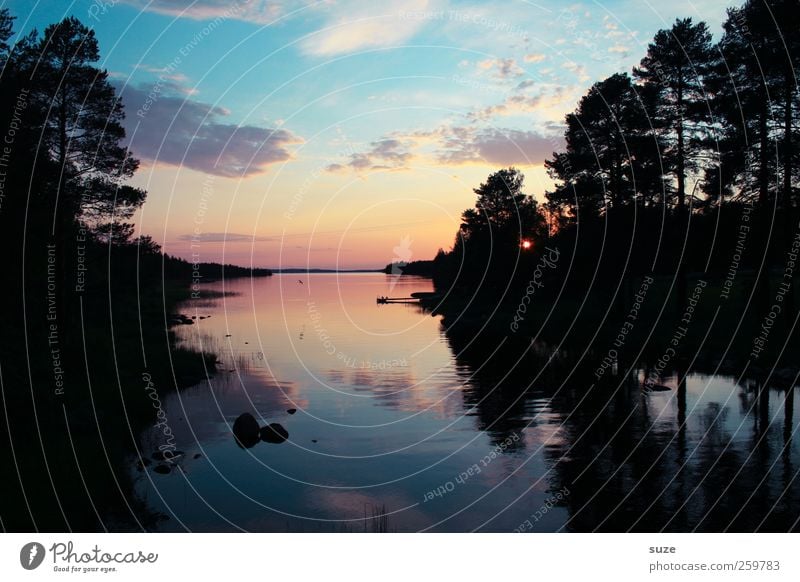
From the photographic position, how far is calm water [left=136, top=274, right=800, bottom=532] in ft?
49.1

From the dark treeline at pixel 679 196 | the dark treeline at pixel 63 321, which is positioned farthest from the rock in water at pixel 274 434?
the dark treeline at pixel 679 196

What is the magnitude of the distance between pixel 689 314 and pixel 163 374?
37.0m

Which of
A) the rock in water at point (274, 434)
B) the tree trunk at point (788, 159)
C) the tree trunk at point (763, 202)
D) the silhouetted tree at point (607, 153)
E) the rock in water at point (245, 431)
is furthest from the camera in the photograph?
the silhouetted tree at point (607, 153)

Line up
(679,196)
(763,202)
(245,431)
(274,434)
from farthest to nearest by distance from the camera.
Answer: (679,196) < (763,202) < (274,434) < (245,431)

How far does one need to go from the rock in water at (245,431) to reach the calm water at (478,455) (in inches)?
18.3

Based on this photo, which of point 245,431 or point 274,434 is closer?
point 245,431

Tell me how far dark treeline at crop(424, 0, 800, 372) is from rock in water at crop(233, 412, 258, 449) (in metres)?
25.1

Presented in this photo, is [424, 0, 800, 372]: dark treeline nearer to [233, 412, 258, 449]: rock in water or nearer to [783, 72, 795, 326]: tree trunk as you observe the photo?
[783, 72, 795, 326]: tree trunk

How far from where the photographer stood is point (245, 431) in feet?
72.9

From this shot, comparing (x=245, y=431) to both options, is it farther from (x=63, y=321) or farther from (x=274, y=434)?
(x=63, y=321)

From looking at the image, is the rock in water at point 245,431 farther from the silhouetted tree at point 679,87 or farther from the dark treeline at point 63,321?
the silhouetted tree at point 679,87

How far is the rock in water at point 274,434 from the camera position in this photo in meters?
22.2

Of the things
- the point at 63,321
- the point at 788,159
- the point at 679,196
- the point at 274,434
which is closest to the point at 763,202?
the point at 788,159

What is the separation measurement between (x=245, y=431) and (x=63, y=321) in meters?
16.1
